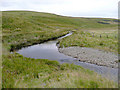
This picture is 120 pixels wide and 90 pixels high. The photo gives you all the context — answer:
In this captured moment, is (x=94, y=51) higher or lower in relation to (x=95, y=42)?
lower

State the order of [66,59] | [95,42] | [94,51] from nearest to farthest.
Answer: [66,59], [94,51], [95,42]

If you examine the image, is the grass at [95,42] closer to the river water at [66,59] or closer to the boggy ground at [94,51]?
the boggy ground at [94,51]

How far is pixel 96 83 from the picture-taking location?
6.60m

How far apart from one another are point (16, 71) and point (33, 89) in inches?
203

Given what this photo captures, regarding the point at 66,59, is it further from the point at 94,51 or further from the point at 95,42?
the point at 95,42

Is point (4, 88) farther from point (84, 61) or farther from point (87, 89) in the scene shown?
point (84, 61)

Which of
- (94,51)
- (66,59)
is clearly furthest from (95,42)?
(66,59)

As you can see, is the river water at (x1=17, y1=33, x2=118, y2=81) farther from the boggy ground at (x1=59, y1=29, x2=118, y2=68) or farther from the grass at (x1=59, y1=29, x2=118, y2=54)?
the grass at (x1=59, y1=29, x2=118, y2=54)

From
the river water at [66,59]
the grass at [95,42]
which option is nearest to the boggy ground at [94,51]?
the grass at [95,42]

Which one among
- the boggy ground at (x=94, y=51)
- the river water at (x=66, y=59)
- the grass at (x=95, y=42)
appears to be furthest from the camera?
the grass at (x=95, y=42)

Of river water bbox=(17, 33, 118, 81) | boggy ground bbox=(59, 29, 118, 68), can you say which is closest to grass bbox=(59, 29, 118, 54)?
boggy ground bbox=(59, 29, 118, 68)

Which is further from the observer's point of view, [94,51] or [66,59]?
[94,51]

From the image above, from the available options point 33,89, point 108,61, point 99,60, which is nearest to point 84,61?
point 99,60

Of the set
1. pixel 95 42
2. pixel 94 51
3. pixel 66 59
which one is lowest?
pixel 66 59
